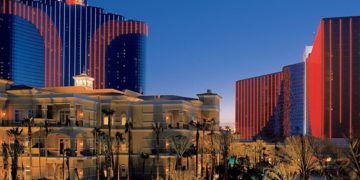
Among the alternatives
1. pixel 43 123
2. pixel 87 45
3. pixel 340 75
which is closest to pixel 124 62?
pixel 87 45

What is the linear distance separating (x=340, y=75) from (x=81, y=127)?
290ft

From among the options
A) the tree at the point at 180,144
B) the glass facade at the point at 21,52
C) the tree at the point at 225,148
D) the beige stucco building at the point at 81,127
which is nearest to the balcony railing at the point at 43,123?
the beige stucco building at the point at 81,127

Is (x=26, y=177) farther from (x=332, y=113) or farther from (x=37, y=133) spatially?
(x=332, y=113)

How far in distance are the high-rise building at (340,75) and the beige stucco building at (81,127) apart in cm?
6986

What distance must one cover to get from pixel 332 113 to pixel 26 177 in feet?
291

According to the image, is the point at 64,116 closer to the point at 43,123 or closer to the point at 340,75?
the point at 43,123

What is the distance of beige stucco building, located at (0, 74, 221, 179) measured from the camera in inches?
1925

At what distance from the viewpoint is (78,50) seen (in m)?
192

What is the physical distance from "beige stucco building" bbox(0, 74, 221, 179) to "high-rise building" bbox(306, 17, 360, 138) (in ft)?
229

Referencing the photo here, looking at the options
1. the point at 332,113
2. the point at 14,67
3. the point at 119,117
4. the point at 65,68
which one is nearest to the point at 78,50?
the point at 65,68

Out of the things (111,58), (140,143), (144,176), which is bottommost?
(144,176)

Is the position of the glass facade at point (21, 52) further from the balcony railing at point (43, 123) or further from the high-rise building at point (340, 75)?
the balcony railing at point (43, 123)

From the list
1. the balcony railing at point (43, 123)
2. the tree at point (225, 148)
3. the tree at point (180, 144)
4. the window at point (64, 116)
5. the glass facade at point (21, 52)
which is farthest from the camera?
the glass facade at point (21, 52)

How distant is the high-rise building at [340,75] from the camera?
403 ft
